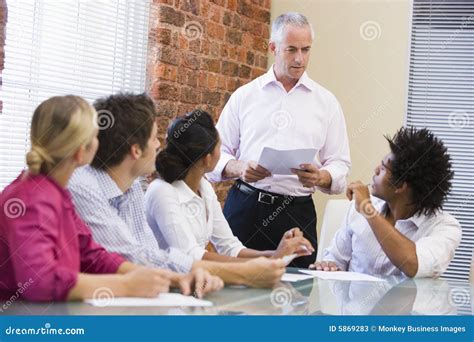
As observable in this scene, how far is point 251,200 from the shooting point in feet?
11.6

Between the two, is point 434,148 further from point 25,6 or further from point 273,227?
point 25,6

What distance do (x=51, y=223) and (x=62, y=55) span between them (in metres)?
1.97

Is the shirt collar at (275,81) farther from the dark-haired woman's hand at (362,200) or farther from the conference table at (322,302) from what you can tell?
the conference table at (322,302)

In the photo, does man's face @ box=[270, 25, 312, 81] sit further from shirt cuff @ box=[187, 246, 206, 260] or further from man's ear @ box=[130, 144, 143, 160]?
man's ear @ box=[130, 144, 143, 160]

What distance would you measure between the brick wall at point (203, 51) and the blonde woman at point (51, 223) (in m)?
2.28

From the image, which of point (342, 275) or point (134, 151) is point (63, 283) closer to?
point (134, 151)

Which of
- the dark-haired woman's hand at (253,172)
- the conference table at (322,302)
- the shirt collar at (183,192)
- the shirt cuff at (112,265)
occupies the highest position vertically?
the dark-haired woman's hand at (253,172)

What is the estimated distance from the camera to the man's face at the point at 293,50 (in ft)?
11.5

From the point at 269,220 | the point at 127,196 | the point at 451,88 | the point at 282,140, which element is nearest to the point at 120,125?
the point at 127,196

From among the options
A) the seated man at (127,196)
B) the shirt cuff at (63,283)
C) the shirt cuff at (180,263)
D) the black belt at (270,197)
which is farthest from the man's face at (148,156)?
the black belt at (270,197)

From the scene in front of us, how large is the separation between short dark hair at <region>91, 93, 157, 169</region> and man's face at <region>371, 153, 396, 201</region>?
0.98m

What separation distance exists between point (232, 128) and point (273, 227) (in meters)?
0.53

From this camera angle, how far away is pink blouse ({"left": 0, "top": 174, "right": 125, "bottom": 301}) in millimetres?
1633
